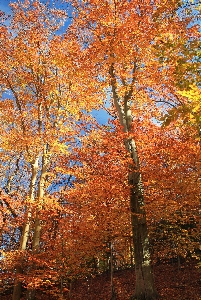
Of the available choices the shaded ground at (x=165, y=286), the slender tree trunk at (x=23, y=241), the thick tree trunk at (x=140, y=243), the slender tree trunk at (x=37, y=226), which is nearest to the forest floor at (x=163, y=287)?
the shaded ground at (x=165, y=286)

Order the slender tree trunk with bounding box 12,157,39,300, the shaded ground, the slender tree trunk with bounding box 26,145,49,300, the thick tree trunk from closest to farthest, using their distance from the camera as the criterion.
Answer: the thick tree trunk < the shaded ground < the slender tree trunk with bounding box 12,157,39,300 < the slender tree trunk with bounding box 26,145,49,300

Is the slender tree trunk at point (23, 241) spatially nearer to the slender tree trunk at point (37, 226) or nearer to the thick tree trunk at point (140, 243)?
the slender tree trunk at point (37, 226)

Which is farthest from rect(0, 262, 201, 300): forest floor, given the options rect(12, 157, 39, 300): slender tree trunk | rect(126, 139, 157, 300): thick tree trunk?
rect(126, 139, 157, 300): thick tree trunk

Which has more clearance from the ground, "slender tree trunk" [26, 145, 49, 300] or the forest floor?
"slender tree trunk" [26, 145, 49, 300]

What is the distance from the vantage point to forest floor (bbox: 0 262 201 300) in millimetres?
9727

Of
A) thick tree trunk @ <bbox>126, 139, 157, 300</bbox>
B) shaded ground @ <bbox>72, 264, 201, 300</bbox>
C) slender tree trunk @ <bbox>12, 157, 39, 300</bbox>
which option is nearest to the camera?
thick tree trunk @ <bbox>126, 139, 157, 300</bbox>

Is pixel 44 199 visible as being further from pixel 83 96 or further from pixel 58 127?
pixel 83 96

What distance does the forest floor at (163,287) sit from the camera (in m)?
→ 9.73

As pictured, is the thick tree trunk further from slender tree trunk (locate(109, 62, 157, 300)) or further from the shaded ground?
the shaded ground

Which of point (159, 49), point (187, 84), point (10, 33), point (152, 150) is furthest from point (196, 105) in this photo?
point (10, 33)

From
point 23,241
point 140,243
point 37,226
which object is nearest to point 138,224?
point 140,243

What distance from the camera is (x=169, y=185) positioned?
9727mm

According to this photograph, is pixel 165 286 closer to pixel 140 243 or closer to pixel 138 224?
pixel 140 243

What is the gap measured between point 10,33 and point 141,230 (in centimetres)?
1146
